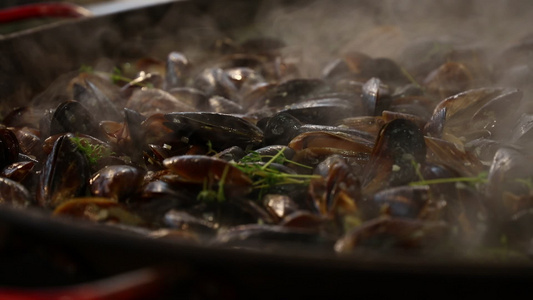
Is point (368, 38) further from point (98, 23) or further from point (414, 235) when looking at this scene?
point (414, 235)

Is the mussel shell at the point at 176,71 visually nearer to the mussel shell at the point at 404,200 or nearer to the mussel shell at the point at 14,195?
the mussel shell at the point at 14,195

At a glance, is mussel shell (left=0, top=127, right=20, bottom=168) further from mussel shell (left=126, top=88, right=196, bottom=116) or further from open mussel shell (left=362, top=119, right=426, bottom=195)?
open mussel shell (left=362, top=119, right=426, bottom=195)

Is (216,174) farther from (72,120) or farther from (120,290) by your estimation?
(72,120)

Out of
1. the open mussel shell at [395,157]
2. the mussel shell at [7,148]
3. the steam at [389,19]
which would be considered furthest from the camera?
the steam at [389,19]

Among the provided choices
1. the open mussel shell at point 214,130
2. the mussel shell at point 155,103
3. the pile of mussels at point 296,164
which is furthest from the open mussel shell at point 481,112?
the mussel shell at point 155,103

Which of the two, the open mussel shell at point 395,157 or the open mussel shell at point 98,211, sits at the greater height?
the open mussel shell at point 395,157

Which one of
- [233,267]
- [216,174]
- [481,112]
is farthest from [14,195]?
[481,112]

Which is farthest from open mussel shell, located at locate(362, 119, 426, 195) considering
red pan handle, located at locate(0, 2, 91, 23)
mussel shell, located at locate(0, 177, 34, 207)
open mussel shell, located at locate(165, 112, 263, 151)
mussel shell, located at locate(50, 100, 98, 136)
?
red pan handle, located at locate(0, 2, 91, 23)
